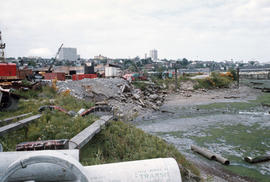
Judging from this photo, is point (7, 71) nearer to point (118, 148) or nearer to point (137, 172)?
point (118, 148)

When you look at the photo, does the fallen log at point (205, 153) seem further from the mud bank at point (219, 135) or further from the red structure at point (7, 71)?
the red structure at point (7, 71)

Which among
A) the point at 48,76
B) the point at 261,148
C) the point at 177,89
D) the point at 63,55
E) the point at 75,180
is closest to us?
the point at 75,180

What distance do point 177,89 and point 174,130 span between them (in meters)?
24.3

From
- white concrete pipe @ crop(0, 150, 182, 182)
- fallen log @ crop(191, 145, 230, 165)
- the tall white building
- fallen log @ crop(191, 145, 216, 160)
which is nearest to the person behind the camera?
white concrete pipe @ crop(0, 150, 182, 182)

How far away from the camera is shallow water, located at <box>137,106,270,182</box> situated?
9.01 metres

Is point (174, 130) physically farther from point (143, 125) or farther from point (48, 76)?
point (48, 76)

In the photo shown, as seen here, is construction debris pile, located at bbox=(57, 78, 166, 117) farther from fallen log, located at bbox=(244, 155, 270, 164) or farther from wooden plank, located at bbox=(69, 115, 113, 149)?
wooden plank, located at bbox=(69, 115, 113, 149)

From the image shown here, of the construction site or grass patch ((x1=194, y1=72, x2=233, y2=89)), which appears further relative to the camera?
grass patch ((x1=194, y1=72, x2=233, y2=89))

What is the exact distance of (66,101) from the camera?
40.6 ft

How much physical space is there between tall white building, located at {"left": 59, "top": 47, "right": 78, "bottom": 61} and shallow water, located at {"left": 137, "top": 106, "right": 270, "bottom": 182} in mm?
171129

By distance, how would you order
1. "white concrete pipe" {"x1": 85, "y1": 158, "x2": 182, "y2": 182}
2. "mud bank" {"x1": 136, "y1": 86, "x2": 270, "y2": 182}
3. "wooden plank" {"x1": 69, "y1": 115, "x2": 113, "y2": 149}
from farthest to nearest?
"mud bank" {"x1": 136, "y1": 86, "x2": 270, "y2": 182}
"wooden plank" {"x1": 69, "y1": 115, "x2": 113, "y2": 149}
"white concrete pipe" {"x1": 85, "y1": 158, "x2": 182, "y2": 182}

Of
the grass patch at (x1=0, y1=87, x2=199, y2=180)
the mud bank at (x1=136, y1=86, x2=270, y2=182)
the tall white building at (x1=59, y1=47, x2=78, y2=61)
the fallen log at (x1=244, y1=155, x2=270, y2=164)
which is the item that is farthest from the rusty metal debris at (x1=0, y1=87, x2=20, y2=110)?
the tall white building at (x1=59, y1=47, x2=78, y2=61)

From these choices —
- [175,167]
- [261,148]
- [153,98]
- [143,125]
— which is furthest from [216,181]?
[153,98]

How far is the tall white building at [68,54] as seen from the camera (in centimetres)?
17762
